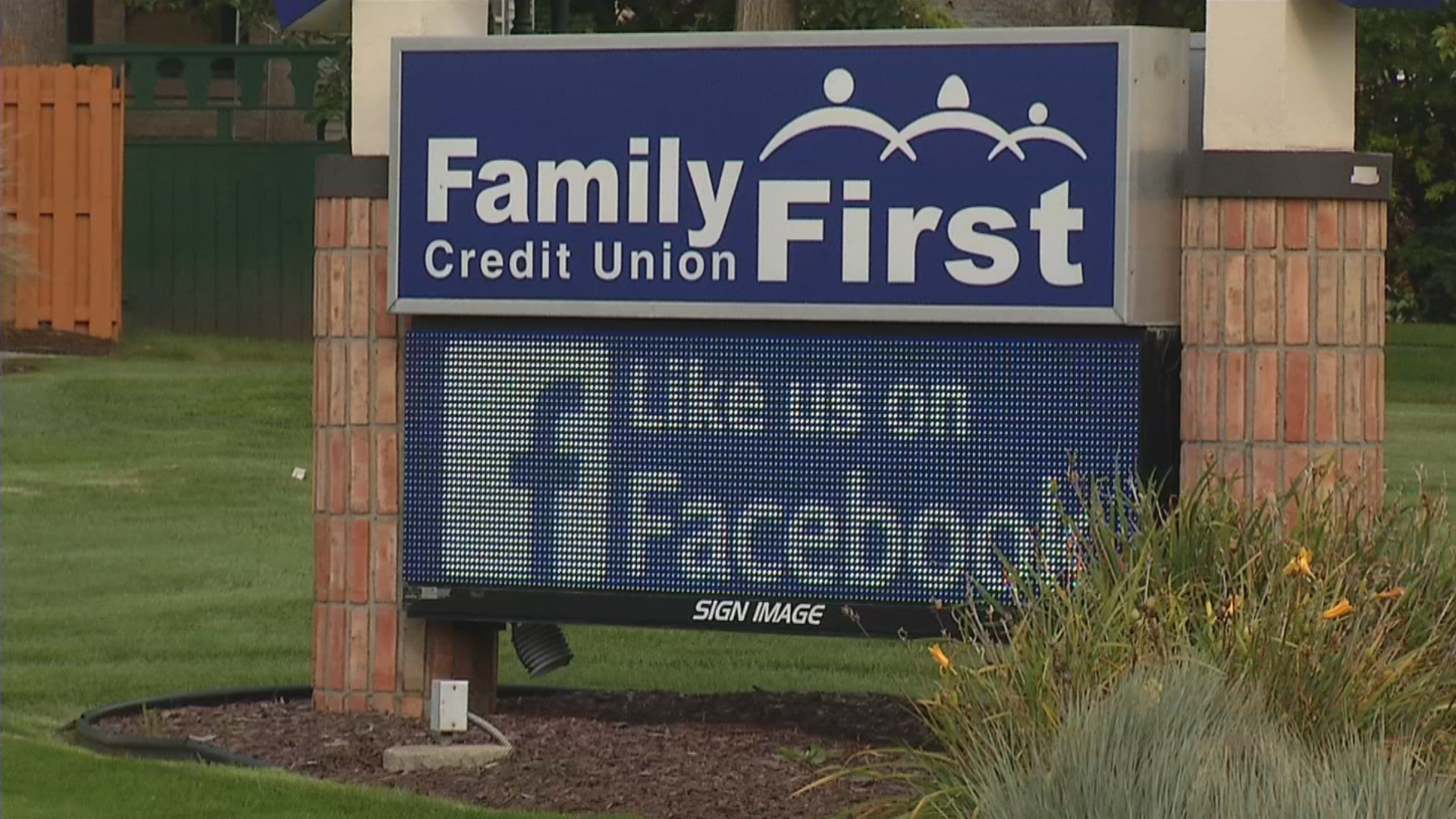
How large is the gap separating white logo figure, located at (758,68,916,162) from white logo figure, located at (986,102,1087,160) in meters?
0.30

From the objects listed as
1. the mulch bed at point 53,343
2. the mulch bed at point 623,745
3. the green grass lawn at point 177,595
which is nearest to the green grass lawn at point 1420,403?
the green grass lawn at point 177,595

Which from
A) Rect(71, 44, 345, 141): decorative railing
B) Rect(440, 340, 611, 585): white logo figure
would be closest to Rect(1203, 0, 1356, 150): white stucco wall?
Rect(440, 340, 611, 585): white logo figure

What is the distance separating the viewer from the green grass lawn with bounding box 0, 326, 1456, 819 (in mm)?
7777

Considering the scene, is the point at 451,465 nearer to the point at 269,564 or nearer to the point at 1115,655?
the point at 1115,655

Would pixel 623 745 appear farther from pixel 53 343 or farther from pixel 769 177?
pixel 53 343

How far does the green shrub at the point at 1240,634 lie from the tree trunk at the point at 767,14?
14277mm

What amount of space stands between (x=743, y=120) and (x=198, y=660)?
12.8 feet

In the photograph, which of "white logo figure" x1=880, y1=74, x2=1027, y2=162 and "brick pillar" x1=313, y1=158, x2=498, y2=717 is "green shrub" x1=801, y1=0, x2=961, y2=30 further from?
"white logo figure" x1=880, y1=74, x2=1027, y2=162

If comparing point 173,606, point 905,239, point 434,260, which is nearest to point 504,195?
point 434,260

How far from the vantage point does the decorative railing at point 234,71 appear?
2561 cm

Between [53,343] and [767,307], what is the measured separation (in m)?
16.9

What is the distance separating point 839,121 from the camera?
8141mm

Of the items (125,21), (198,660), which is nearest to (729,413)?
(198,660)

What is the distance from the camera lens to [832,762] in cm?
810
